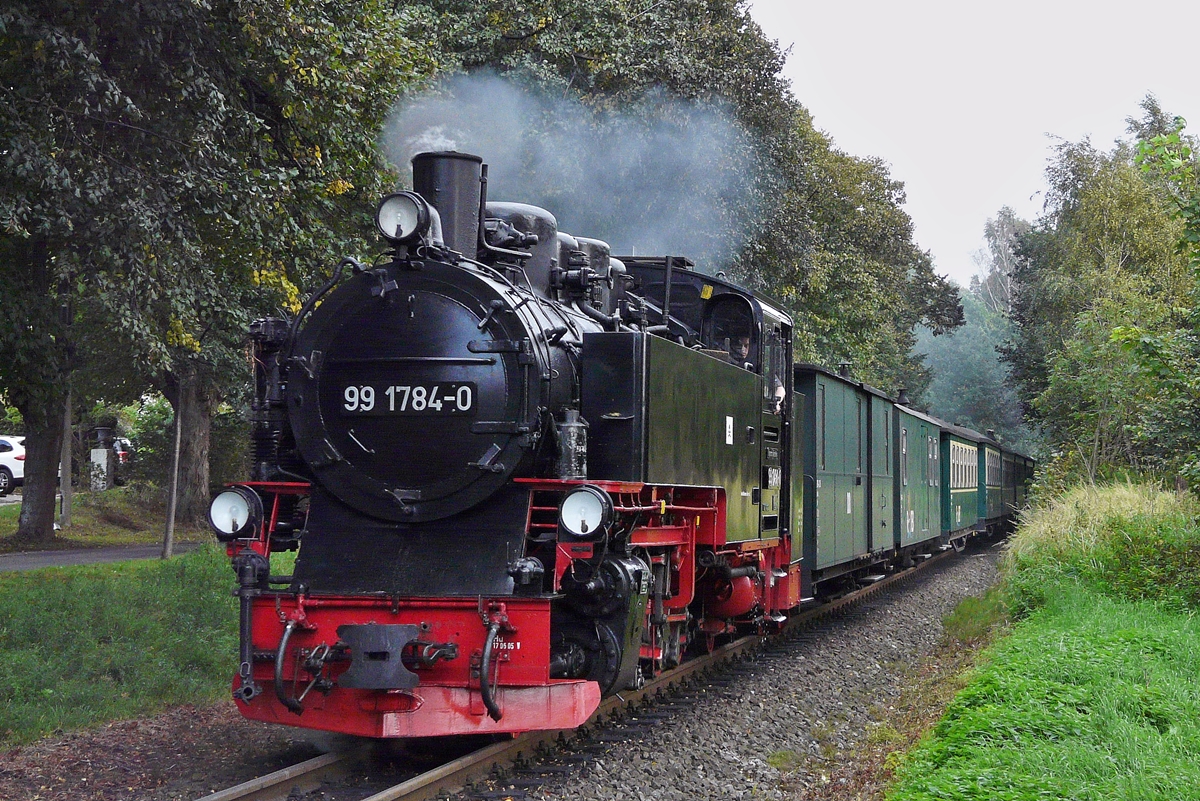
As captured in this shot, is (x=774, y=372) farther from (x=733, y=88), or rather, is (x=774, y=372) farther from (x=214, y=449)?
(x=214, y=449)

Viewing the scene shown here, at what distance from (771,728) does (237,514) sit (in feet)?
11.4

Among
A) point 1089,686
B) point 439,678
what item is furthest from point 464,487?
point 1089,686

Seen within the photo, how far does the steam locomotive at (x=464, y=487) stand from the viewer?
18.2ft

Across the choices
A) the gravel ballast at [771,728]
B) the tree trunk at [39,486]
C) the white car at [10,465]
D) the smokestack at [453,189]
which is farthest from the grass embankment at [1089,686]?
the white car at [10,465]

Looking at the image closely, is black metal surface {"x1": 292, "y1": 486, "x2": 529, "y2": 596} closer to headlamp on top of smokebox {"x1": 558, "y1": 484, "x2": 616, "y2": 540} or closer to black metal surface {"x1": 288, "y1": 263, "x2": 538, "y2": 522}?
black metal surface {"x1": 288, "y1": 263, "x2": 538, "y2": 522}

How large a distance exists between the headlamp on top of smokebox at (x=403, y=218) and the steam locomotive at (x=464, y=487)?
0.04 feet

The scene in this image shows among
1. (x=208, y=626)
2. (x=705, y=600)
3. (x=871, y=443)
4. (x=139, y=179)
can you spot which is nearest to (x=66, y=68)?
(x=139, y=179)

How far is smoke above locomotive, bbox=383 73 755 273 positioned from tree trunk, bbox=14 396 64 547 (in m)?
7.79

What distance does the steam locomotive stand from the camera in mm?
5535

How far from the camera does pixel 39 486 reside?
17688 millimetres

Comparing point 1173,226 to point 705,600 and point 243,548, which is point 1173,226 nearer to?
point 705,600

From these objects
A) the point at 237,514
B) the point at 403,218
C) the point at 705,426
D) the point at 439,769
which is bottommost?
the point at 439,769

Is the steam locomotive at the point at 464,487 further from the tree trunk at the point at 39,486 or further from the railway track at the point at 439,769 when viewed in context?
the tree trunk at the point at 39,486

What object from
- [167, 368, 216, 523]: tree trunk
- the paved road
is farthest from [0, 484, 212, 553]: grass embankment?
the paved road
